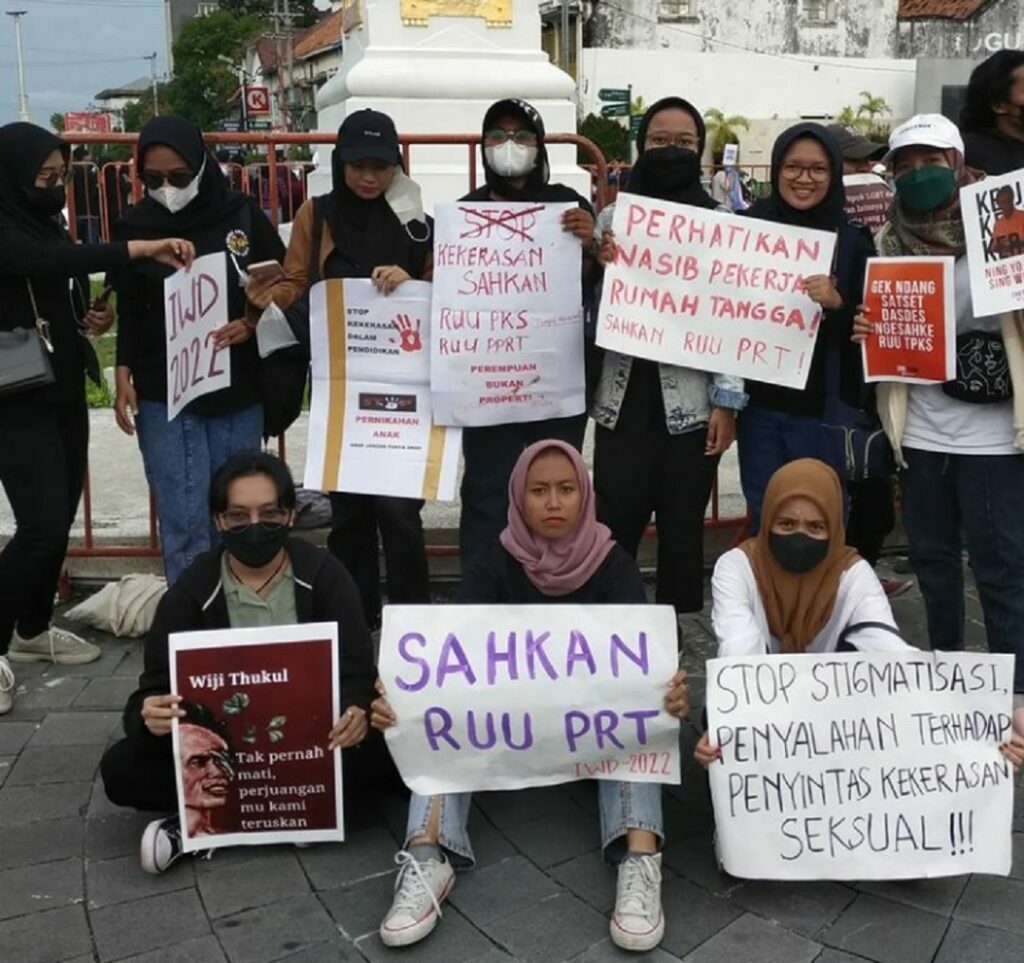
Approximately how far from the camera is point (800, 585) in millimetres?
3340

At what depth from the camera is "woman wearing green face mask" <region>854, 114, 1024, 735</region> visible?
3.72 m

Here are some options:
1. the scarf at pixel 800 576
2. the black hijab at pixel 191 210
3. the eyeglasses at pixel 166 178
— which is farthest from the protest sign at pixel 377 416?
the scarf at pixel 800 576

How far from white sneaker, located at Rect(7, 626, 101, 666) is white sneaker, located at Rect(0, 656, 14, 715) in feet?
1.18

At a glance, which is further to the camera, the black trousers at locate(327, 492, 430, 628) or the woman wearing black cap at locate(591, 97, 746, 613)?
the black trousers at locate(327, 492, 430, 628)

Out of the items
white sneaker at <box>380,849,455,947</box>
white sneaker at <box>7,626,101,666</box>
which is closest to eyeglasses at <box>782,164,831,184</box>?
white sneaker at <box>380,849,455,947</box>

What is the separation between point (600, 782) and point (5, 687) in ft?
7.22

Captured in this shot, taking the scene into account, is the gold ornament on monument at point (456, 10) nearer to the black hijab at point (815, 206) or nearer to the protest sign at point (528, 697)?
the black hijab at point (815, 206)

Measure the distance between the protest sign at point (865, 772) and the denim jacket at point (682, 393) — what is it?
3.84ft

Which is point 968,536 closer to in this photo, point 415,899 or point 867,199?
point 415,899

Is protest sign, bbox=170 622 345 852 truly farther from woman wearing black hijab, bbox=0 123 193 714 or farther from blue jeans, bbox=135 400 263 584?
woman wearing black hijab, bbox=0 123 193 714

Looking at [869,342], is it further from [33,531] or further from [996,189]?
[33,531]

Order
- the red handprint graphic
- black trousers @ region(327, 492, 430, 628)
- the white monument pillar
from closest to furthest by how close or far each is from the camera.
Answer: the red handprint graphic, black trousers @ region(327, 492, 430, 628), the white monument pillar

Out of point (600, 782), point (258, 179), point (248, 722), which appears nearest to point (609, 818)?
point (600, 782)

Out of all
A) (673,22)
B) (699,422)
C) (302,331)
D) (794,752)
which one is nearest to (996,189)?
(699,422)
